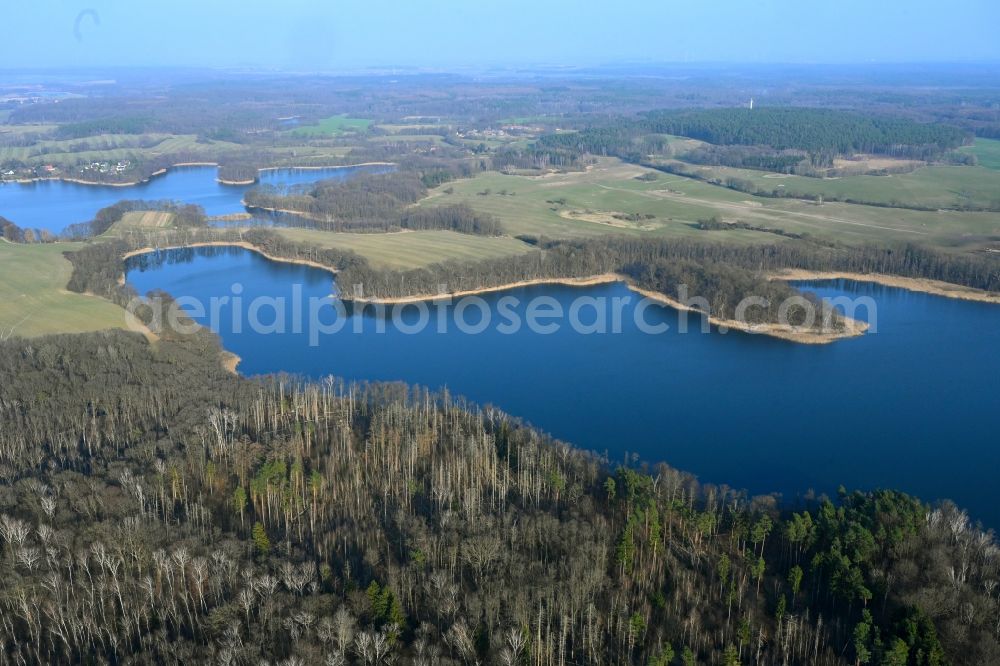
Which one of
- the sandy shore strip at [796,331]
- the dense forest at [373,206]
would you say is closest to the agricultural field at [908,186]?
the dense forest at [373,206]

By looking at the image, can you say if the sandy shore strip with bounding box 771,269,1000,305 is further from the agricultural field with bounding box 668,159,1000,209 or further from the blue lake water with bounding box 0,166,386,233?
the blue lake water with bounding box 0,166,386,233

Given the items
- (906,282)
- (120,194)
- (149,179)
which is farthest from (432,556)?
(149,179)

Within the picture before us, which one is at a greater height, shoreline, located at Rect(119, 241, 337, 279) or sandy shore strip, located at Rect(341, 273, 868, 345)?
shoreline, located at Rect(119, 241, 337, 279)

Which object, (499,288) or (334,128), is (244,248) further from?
(334,128)

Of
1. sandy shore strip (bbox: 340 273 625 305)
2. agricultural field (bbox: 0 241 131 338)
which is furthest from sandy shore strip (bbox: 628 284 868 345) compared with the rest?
agricultural field (bbox: 0 241 131 338)

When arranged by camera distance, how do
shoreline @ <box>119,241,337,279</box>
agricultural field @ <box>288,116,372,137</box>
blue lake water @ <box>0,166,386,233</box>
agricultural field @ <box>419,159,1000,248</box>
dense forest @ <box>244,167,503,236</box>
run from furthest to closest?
agricultural field @ <box>288,116,372,137</box> < blue lake water @ <box>0,166,386,233</box> < dense forest @ <box>244,167,503,236</box> < agricultural field @ <box>419,159,1000,248</box> < shoreline @ <box>119,241,337,279</box>

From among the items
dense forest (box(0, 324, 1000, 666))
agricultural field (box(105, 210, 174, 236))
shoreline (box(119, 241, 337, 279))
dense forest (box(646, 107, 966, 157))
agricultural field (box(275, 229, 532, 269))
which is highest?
dense forest (box(646, 107, 966, 157))

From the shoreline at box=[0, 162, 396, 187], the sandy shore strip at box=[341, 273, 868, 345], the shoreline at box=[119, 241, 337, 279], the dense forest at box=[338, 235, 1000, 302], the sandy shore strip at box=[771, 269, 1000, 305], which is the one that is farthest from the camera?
the shoreline at box=[0, 162, 396, 187]

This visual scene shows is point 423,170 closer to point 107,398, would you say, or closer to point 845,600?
point 107,398
